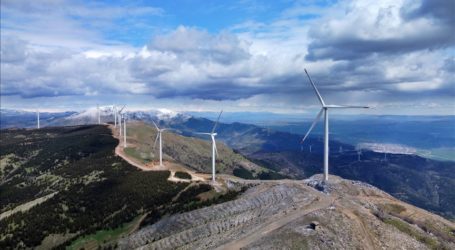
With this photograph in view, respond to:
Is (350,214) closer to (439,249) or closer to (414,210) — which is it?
(439,249)

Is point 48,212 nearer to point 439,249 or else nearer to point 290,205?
point 290,205

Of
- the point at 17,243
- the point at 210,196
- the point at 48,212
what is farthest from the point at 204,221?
the point at 48,212

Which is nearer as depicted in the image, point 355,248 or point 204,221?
point 355,248

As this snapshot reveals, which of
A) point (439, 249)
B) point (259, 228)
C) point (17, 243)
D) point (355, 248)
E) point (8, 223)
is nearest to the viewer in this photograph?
point (355, 248)

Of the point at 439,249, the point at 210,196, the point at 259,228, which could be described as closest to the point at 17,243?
the point at 210,196

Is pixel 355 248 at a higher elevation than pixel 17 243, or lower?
higher

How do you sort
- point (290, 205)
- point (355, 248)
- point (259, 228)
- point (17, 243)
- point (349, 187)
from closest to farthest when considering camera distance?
1. point (355, 248)
2. point (259, 228)
3. point (290, 205)
4. point (349, 187)
5. point (17, 243)
